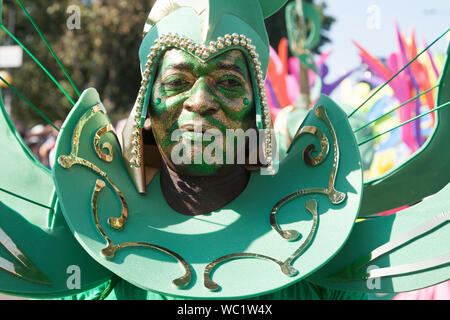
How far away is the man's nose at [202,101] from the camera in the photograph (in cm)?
180

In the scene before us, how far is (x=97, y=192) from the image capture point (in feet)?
6.06

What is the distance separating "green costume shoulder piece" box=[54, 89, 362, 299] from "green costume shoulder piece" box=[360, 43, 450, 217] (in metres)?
0.31

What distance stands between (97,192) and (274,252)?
1.88 feet

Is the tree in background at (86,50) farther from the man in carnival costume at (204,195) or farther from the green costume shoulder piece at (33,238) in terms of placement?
the man in carnival costume at (204,195)

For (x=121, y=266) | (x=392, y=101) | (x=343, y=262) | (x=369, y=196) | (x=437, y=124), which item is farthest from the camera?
(x=392, y=101)

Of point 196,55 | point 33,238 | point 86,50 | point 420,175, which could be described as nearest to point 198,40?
point 196,55

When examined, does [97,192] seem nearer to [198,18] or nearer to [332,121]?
[198,18]

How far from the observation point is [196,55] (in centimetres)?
183

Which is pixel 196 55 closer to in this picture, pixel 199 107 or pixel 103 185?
pixel 199 107

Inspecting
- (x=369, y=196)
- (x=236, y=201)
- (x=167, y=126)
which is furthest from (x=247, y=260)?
(x=369, y=196)

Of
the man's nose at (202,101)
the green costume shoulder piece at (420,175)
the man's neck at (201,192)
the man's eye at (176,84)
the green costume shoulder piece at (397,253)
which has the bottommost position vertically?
the green costume shoulder piece at (397,253)

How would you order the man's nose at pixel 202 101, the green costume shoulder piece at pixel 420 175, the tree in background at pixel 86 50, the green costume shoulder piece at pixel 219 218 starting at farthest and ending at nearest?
the tree in background at pixel 86 50
the green costume shoulder piece at pixel 420 175
the man's nose at pixel 202 101
the green costume shoulder piece at pixel 219 218

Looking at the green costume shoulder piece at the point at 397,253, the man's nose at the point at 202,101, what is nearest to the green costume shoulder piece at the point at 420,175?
the green costume shoulder piece at the point at 397,253

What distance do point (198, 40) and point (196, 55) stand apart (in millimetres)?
60
